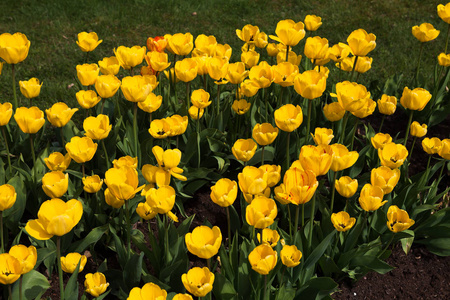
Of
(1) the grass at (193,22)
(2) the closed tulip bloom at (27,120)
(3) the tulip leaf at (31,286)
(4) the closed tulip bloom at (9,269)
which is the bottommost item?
(1) the grass at (193,22)

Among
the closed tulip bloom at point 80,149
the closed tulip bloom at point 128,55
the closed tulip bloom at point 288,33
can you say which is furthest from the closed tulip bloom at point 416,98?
the closed tulip bloom at point 80,149

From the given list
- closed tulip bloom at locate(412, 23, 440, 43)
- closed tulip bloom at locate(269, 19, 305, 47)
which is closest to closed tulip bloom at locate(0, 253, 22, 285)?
closed tulip bloom at locate(269, 19, 305, 47)

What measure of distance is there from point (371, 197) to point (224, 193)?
25.4 inches

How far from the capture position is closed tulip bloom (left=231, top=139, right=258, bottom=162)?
243cm

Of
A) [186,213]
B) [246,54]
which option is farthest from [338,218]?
[246,54]

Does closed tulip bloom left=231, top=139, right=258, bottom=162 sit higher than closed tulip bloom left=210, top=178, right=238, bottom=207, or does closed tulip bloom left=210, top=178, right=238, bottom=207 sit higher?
closed tulip bloom left=210, top=178, right=238, bottom=207

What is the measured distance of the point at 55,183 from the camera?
2.14m

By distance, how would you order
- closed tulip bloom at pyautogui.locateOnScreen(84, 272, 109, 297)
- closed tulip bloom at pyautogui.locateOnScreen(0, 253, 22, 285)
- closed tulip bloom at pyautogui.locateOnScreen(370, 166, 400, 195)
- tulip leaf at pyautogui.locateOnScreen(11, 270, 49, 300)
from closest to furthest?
closed tulip bloom at pyautogui.locateOnScreen(0, 253, 22, 285)
closed tulip bloom at pyautogui.locateOnScreen(84, 272, 109, 297)
tulip leaf at pyautogui.locateOnScreen(11, 270, 49, 300)
closed tulip bloom at pyautogui.locateOnScreen(370, 166, 400, 195)

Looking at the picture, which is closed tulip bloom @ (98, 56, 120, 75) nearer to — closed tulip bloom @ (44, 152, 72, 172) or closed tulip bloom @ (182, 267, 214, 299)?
closed tulip bloom @ (44, 152, 72, 172)

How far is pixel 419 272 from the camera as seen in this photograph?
2.88 m

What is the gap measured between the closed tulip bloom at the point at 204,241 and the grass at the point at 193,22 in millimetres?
3605

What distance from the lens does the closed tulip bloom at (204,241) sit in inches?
72.9

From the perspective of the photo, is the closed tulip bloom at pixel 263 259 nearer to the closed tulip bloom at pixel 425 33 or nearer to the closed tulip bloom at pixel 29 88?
the closed tulip bloom at pixel 29 88

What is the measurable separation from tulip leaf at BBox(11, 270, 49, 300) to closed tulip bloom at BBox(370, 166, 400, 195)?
152 centimetres
